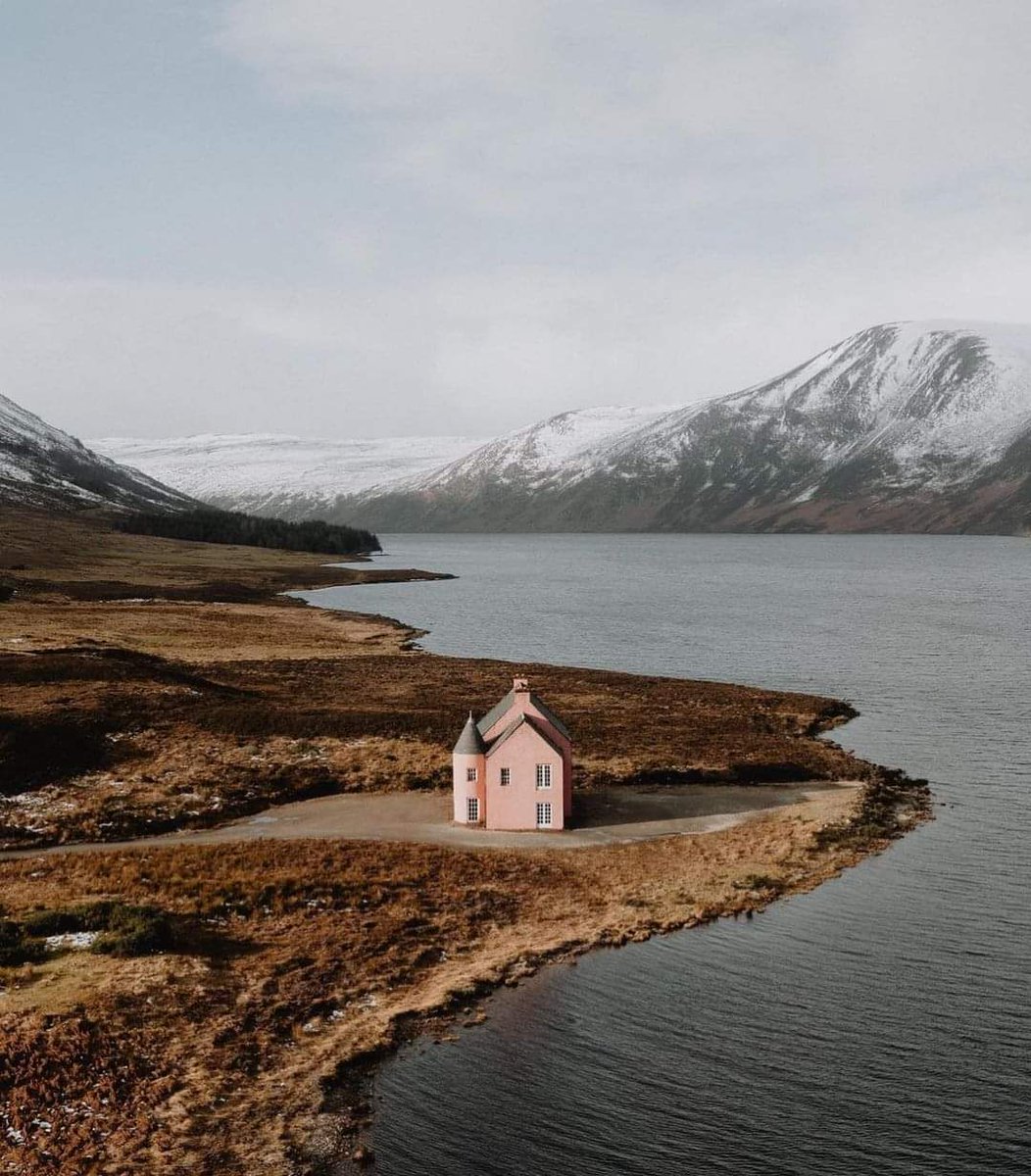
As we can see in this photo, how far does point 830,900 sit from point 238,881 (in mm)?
22269

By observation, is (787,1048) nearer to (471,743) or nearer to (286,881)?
(286,881)

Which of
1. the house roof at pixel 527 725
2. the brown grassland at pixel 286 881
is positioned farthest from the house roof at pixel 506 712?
the brown grassland at pixel 286 881

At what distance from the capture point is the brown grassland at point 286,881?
2670 cm

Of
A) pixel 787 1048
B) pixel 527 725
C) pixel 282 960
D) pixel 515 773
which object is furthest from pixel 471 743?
pixel 787 1048

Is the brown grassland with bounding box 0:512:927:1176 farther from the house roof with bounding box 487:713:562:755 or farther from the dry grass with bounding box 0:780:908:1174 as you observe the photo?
the house roof with bounding box 487:713:562:755

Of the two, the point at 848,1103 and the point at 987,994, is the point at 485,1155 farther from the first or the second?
the point at 987,994

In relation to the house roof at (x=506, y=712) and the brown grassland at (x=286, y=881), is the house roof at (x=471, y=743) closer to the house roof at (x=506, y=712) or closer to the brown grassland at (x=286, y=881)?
the house roof at (x=506, y=712)

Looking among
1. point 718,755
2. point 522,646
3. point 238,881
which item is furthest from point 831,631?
point 238,881

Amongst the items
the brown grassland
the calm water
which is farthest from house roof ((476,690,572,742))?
the calm water

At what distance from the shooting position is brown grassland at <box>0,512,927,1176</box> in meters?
26.7

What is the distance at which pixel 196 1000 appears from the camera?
32.0 m

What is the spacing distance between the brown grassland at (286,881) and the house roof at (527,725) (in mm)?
5240

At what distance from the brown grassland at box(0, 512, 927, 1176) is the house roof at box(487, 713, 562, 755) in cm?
524

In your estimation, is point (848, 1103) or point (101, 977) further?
point (101, 977)
